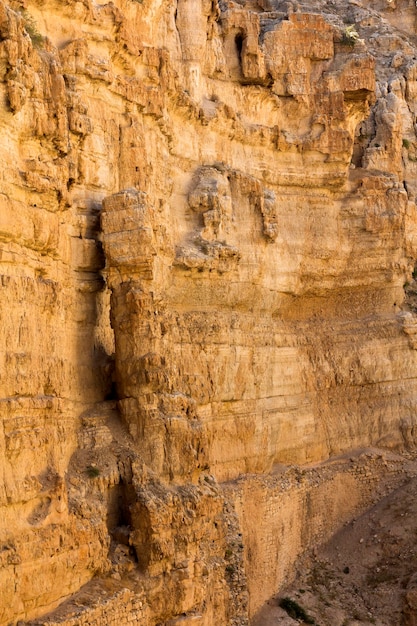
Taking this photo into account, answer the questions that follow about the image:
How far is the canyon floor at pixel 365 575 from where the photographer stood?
2825 cm

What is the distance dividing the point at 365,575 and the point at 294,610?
10.1 ft

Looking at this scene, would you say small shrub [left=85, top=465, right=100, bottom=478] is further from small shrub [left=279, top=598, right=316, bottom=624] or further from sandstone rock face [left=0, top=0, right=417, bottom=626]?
small shrub [left=279, top=598, right=316, bottom=624]

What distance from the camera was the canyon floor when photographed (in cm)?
2825

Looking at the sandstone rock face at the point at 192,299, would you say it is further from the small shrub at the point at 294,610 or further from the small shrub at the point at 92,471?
the small shrub at the point at 294,610

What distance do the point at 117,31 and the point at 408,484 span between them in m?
16.2

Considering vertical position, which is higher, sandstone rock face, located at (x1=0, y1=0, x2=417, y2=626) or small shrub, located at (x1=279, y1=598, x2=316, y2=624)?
sandstone rock face, located at (x1=0, y1=0, x2=417, y2=626)

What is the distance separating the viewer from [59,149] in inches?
839

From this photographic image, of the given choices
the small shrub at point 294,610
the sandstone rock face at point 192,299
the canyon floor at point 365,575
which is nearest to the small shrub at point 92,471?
the sandstone rock face at point 192,299

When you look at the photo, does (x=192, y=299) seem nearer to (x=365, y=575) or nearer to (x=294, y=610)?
(x=294, y=610)

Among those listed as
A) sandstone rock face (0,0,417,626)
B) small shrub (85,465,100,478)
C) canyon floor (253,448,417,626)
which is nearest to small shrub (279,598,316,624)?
canyon floor (253,448,417,626)

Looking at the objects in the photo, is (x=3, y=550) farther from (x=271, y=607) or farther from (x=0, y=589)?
(x=271, y=607)

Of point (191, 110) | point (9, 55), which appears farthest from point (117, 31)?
point (9, 55)

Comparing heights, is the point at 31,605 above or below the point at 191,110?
below

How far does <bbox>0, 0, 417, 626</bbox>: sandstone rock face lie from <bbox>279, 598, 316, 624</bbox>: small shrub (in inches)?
21.6
